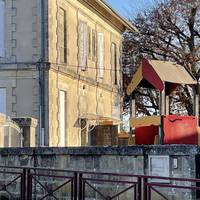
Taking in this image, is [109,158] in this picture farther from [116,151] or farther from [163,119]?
[163,119]

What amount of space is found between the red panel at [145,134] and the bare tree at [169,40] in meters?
24.7

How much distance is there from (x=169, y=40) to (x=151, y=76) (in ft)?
85.8

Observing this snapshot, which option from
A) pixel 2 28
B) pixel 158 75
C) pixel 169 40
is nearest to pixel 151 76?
pixel 158 75

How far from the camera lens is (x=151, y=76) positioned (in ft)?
47.1

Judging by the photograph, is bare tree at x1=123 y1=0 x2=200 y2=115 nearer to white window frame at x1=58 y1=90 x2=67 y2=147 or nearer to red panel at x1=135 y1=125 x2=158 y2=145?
white window frame at x1=58 y1=90 x2=67 y2=147

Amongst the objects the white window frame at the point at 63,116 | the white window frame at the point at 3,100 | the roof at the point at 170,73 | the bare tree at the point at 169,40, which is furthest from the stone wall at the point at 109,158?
the bare tree at the point at 169,40

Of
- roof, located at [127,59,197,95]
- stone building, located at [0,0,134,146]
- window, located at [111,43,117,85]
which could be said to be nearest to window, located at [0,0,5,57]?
stone building, located at [0,0,134,146]

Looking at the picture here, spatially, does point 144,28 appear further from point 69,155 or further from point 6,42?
point 69,155

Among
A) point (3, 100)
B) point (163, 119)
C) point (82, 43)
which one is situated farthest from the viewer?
point (82, 43)

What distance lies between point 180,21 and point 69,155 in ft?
93.4

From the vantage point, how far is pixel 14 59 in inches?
1030

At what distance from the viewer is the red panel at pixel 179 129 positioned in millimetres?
13469

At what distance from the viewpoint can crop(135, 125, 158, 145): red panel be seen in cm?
1398

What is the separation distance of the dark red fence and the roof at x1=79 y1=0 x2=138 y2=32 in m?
18.4
